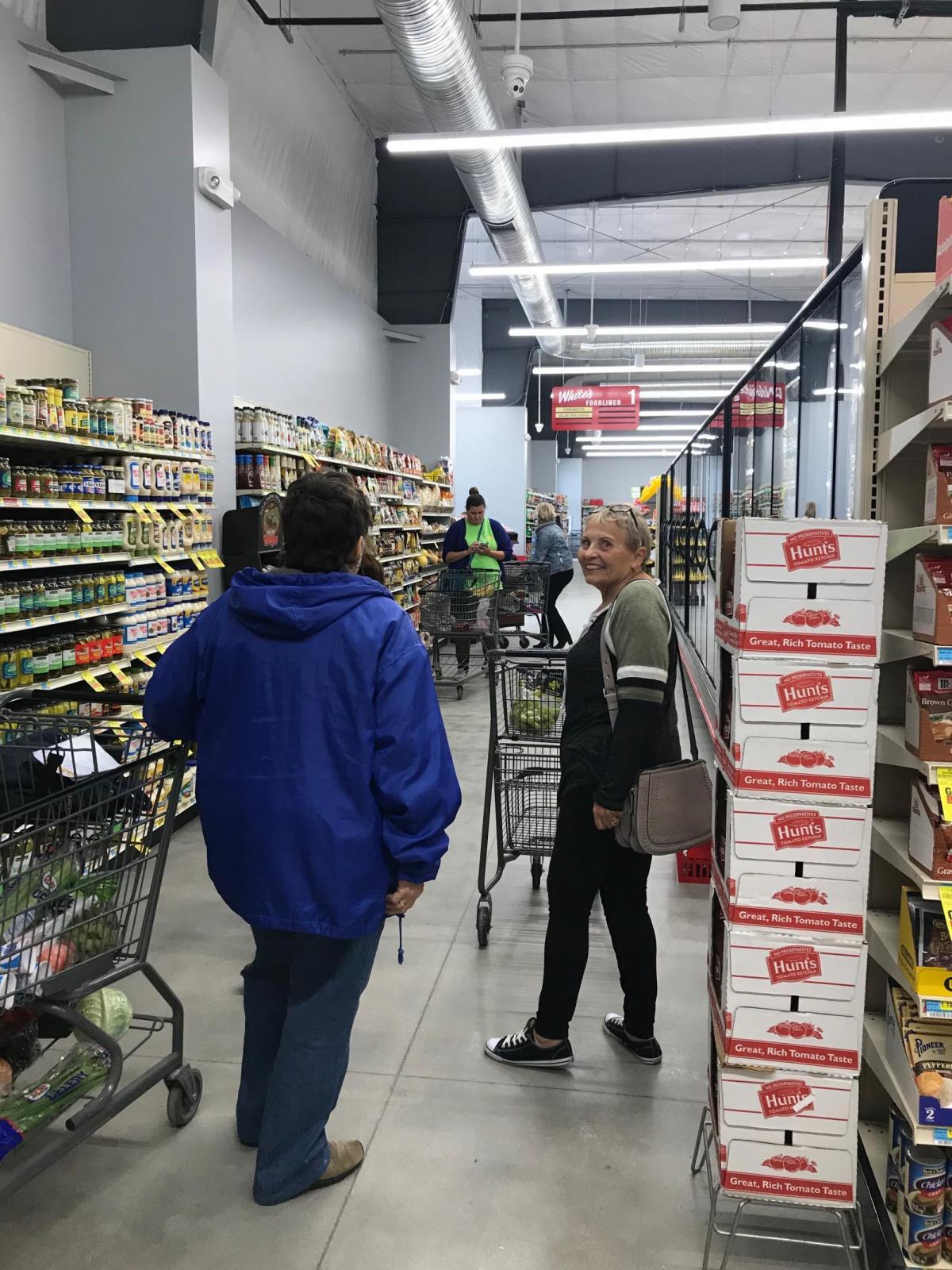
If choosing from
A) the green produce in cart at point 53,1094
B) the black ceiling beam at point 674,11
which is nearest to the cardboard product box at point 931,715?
the green produce in cart at point 53,1094

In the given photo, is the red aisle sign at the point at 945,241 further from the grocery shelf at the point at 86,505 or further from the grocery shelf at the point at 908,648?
the grocery shelf at the point at 86,505

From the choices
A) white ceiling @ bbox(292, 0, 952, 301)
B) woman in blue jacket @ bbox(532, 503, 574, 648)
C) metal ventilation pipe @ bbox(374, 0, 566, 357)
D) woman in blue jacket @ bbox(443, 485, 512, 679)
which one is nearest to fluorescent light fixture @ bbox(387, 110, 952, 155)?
metal ventilation pipe @ bbox(374, 0, 566, 357)

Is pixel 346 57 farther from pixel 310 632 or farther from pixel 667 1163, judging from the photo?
pixel 667 1163

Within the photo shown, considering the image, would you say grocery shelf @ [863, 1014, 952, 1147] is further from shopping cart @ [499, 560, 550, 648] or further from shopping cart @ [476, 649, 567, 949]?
shopping cart @ [499, 560, 550, 648]

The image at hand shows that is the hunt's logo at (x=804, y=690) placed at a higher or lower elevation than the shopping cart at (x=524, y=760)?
higher

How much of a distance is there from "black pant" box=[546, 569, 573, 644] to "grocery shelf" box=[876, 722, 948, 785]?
8071 millimetres

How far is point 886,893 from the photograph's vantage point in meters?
2.27

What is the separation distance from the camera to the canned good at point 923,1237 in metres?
1.87

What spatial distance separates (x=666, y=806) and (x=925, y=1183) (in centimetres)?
98

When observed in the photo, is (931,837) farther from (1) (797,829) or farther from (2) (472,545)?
(2) (472,545)

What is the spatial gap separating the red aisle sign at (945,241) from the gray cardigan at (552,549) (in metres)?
8.53

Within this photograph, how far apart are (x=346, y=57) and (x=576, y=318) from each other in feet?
34.4

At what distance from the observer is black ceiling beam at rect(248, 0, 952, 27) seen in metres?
7.69

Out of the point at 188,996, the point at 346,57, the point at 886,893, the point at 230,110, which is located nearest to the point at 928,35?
the point at 346,57
